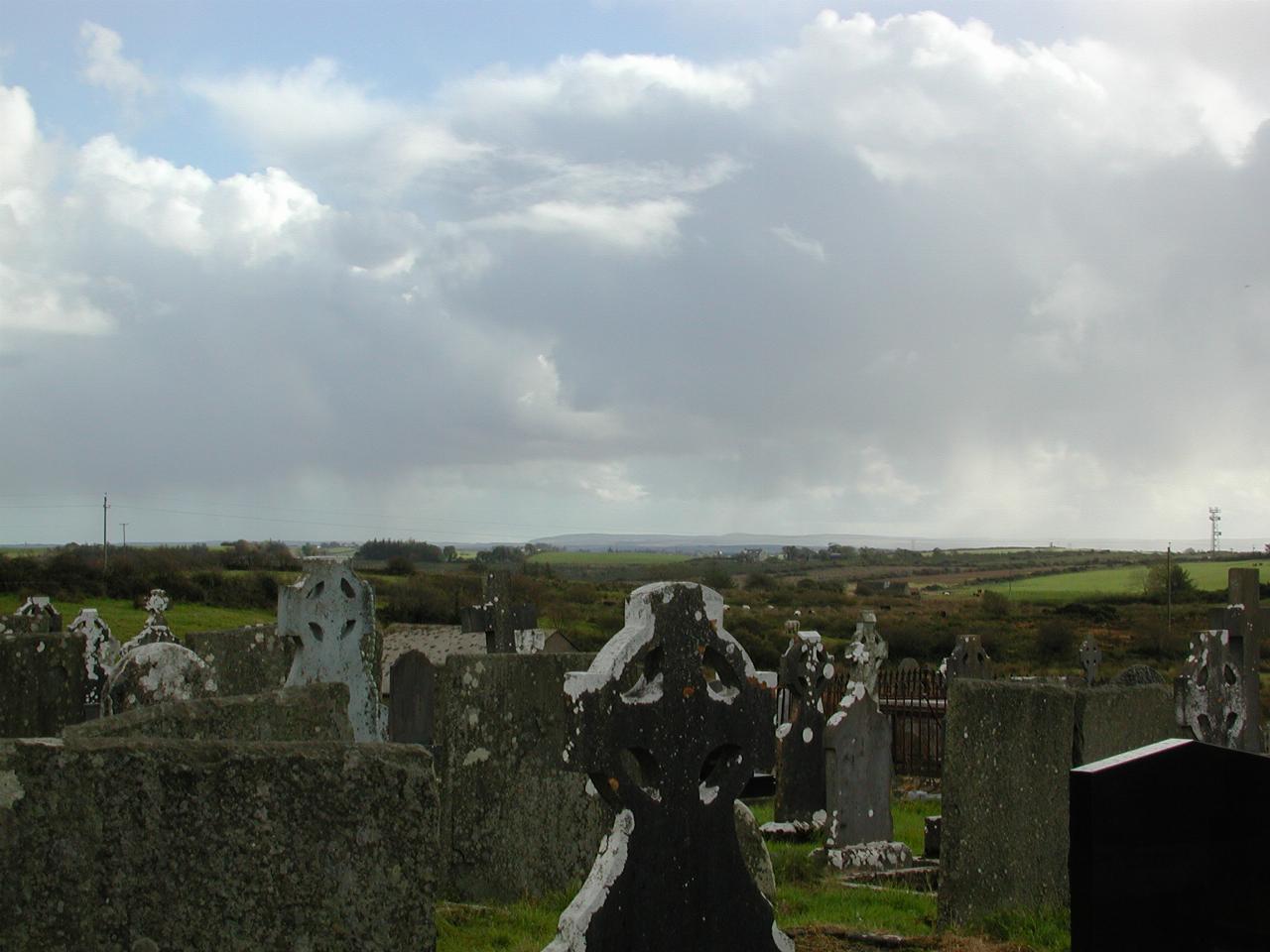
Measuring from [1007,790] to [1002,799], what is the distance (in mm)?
73

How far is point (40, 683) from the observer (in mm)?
9734

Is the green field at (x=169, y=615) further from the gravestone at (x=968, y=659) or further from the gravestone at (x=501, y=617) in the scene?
the gravestone at (x=968, y=659)

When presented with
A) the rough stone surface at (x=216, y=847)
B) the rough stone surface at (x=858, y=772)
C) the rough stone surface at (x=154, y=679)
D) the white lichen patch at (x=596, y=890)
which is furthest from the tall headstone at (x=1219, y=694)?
the rough stone surface at (x=216, y=847)

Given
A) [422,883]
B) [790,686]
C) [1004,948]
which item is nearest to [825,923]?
[1004,948]

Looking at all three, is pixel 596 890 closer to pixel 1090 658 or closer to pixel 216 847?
pixel 216 847

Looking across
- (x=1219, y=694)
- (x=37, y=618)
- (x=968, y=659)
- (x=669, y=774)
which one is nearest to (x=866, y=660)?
(x=1219, y=694)

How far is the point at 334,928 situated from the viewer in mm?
4180

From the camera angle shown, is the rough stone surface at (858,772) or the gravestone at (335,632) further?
the rough stone surface at (858,772)

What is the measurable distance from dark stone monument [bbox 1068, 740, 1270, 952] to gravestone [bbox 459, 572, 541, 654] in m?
12.4

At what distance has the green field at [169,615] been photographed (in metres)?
30.6

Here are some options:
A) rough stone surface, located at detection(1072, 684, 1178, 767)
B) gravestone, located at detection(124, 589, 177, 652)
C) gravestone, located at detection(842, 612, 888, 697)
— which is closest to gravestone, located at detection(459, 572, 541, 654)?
gravestone, located at detection(124, 589, 177, 652)

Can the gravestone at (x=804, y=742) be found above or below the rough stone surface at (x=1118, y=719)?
below

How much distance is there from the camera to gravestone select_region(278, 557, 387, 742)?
905 centimetres

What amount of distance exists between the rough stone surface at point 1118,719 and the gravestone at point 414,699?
7836mm
